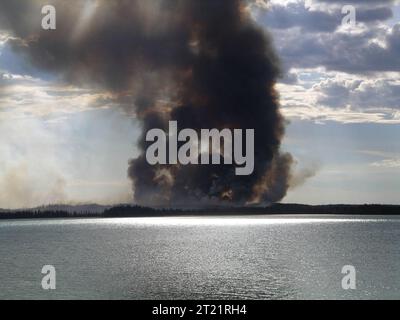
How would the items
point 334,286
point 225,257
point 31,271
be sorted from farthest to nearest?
point 225,257 < point 31,271 < point 334,286

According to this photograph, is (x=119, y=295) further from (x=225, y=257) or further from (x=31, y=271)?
(x=225, y=257)

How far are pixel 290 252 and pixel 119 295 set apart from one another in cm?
6486

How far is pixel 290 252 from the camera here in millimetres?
122000

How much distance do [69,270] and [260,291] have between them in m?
36.4

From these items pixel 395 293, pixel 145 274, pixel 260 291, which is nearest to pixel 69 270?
pixel 145 274

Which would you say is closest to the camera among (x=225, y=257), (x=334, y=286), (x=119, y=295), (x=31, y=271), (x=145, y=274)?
(x=119, y=295)
